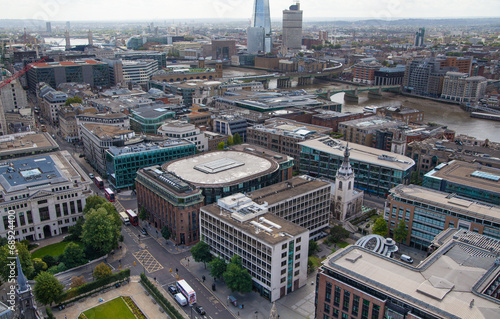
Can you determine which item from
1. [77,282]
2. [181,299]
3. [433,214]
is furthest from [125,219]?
[433,214]

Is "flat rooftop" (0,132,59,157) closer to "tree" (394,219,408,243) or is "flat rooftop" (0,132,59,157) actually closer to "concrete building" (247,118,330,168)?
"concrete building" (247,118,330,168)

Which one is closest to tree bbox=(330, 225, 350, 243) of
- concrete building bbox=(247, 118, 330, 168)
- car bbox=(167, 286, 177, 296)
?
car bbox=(167, 286, 177, 296)

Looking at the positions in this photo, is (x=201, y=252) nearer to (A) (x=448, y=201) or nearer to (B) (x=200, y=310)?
(B) (x=200, y=310)

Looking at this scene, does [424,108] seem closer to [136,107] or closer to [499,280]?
[136,107]

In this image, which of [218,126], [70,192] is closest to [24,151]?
[70,192]

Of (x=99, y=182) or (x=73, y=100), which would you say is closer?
(x=99, y=182)

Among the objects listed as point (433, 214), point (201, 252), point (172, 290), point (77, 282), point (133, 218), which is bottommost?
point (172, 290)

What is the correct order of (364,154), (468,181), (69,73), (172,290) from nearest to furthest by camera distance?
(172,290), (468,181), (364,154), (69,73)
